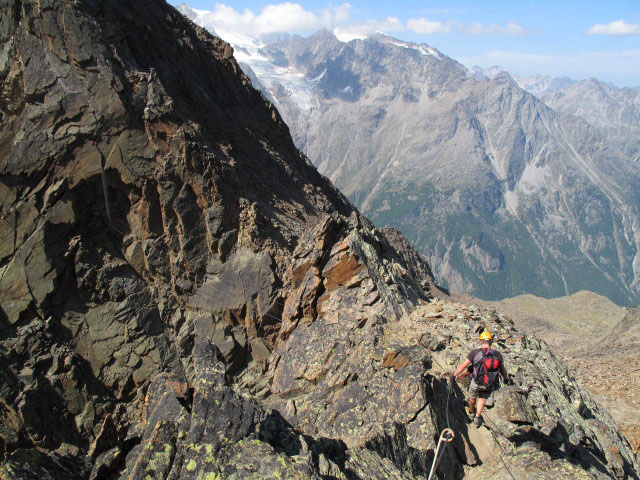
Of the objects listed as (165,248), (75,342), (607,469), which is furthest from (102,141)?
(607,469)

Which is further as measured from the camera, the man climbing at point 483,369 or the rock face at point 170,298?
the rock face at point 170,298

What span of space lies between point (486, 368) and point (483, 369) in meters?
0.17

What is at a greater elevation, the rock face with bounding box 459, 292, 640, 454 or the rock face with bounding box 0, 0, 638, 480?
the rock face with bounding box 0, 0, 638, 480

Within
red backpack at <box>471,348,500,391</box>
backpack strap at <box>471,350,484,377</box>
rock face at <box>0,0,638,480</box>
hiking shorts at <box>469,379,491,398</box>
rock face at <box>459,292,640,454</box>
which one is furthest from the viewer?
rock face at <box>459,292,640,454</box>

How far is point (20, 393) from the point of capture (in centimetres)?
2714

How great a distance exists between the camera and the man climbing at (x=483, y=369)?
20.4 metres

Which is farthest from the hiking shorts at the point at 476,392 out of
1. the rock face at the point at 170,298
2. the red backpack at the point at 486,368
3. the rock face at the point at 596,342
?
the rock face at the point at 596,342

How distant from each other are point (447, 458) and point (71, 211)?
26423 millimetres

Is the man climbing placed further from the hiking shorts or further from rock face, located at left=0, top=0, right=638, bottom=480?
rock face, located at left=0, top=0, right=638, bottom=480

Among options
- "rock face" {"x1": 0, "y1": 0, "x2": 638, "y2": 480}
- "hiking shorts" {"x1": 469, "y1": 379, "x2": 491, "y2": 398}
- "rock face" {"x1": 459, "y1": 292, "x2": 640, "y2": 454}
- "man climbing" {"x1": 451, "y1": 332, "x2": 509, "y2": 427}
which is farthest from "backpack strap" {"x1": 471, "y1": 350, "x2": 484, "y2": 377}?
"rock face" {"x1": 459, "y1": 292, "x2": 640, "y2": 454}

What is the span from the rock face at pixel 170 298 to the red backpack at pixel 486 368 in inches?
96.9

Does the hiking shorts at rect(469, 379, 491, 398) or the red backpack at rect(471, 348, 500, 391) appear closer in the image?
the red backpack at rect(471, 348, 500, 391)

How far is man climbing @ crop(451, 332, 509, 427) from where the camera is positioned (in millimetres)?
20438

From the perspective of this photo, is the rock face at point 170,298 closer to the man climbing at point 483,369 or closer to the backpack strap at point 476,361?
the man climbing at point 483,369
